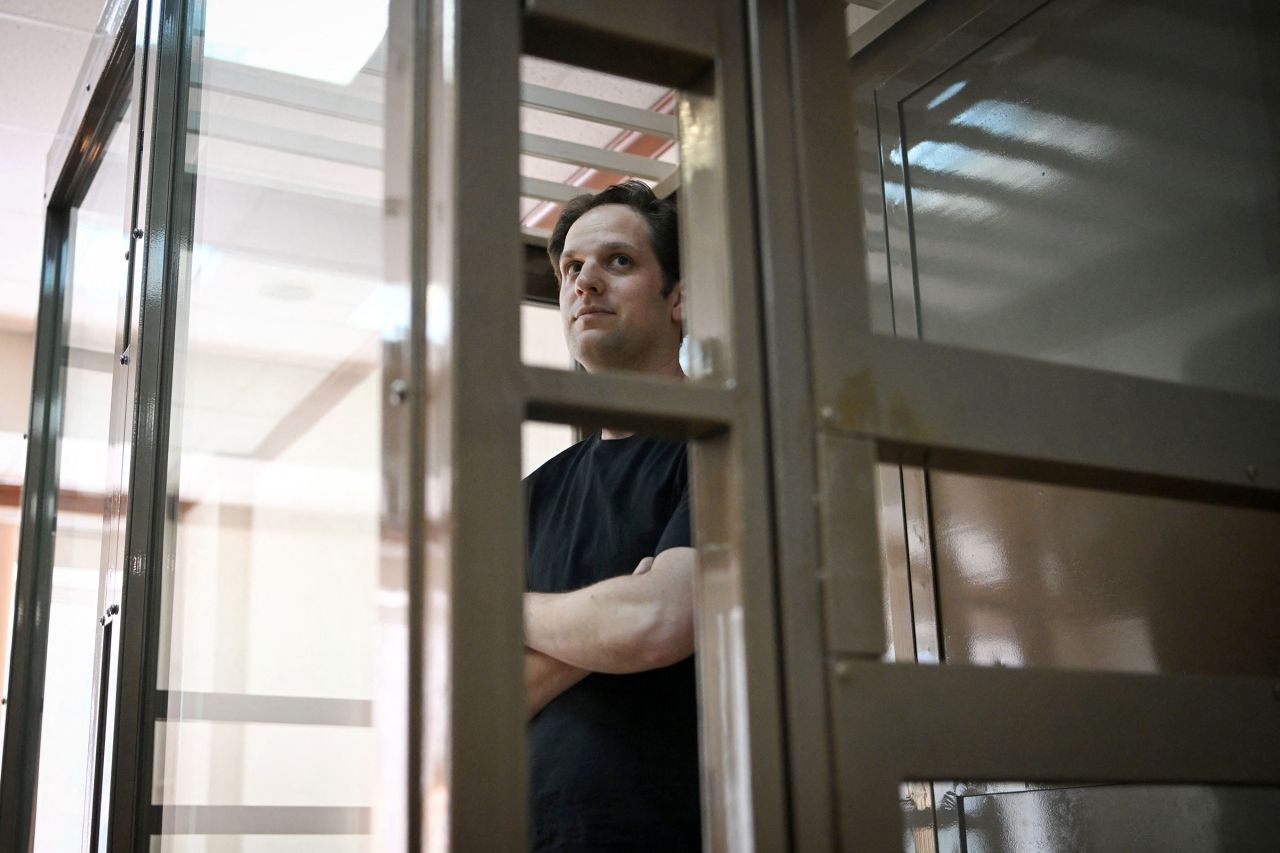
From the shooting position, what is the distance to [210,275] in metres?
1.48

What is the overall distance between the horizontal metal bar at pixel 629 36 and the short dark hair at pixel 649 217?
0.80 meters

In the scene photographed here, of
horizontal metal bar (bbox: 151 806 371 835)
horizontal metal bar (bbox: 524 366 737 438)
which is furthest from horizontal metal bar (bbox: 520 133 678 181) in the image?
horizontal metal bar (bbox: 524 366 737 438)

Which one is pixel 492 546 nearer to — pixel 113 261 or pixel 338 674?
pixel 338 674

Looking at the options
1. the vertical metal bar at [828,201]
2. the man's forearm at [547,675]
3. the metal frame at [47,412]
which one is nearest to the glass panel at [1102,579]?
the man's forearm at [547,675]

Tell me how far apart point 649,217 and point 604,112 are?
26cm

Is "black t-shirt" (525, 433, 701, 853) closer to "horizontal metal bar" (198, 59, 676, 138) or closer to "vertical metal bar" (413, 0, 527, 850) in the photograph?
"horizontal metal bar" (198, 59, 676, 138)

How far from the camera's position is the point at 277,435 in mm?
1264

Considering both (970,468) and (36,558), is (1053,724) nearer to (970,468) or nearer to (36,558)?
(970,468)

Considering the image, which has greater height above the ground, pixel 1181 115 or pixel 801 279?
pixel 1181 115

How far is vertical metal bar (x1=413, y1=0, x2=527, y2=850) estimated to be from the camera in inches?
23.4

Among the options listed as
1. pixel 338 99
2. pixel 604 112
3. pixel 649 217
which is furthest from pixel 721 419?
pixel 604 112

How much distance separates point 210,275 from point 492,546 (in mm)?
974

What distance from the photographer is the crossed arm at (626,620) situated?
1.16 meters


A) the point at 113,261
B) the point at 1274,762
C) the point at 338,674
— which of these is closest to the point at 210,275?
the point at 113,261
